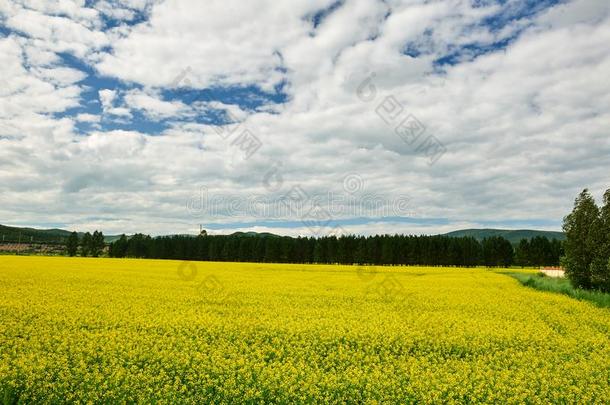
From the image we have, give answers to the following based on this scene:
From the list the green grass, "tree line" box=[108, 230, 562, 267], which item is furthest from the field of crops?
"tree line" box=[108, 230, 562, 267]

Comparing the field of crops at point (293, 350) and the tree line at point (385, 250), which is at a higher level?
the tree line at point (385, 250)

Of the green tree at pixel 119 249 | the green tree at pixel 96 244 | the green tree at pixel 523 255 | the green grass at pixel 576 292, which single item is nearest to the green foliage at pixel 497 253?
the green tree at pixel 523 255

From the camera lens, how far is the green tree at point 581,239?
32.7 metres

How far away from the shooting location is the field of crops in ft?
29.7

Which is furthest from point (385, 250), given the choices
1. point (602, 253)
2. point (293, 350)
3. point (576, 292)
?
point (293, 350)

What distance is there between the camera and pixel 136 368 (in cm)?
1002

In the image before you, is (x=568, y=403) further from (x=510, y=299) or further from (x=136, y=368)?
(x=510, y=299)

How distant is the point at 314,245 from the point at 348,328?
102 metres

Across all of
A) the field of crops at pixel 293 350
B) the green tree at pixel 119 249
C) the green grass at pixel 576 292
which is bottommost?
the field of crops at pixel 293 350

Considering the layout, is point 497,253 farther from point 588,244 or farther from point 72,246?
point 72,246

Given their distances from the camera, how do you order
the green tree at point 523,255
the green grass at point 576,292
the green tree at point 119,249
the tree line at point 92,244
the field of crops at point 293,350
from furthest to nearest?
the green tree at point 119,249 → the tree line at point 92,244 → the green tree at point 523,255 → the green grass at point 576,292 → the field of crops at point 293,350

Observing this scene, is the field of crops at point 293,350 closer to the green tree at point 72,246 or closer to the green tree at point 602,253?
the green tree at point 602,253

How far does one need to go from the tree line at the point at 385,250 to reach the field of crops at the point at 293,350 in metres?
91.9

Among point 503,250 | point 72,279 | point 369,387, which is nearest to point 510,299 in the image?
point 369,387
